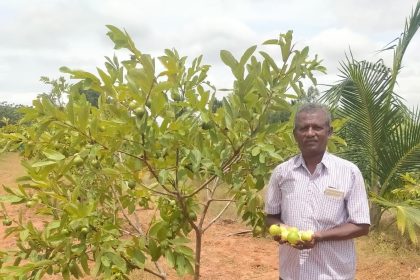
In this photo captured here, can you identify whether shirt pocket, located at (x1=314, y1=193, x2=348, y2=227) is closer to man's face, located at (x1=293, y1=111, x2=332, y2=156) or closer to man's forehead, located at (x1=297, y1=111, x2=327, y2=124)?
man's face, located at (x1=293, y1=111, x2=332, y2=156)

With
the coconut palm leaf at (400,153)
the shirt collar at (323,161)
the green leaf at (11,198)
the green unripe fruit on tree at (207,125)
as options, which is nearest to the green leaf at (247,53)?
the green unripe fruit on tree at (207,125)

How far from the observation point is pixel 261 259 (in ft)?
20.0

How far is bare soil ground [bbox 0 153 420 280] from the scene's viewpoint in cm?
535

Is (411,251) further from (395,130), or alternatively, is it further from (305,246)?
(305,246)

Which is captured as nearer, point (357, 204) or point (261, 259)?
point (357, 204)

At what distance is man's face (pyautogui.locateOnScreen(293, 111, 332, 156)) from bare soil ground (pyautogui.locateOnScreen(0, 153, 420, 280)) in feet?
11.4

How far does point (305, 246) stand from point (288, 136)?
0.51 m

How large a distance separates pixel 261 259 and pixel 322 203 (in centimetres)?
442

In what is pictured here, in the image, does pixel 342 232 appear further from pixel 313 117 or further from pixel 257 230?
pixel 257 230

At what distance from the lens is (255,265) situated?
5.84 m

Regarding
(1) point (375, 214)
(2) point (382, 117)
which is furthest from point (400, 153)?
(1) point (375, 214)

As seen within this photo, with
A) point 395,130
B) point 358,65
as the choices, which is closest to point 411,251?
point 395,130

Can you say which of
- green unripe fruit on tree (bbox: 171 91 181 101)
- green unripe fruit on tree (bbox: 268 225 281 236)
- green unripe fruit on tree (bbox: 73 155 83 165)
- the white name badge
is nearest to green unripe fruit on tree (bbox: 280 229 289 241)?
green unripe fruit on tree (bbox: 268 225 281 236)

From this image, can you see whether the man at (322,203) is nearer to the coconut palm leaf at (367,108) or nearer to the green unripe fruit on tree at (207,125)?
the green unripe fruit on tree at (207,125)
